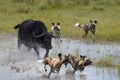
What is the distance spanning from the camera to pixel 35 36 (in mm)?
12797

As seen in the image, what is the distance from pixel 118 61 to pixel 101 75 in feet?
5.27

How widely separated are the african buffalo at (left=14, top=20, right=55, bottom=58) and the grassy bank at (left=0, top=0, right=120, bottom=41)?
11.1 ft

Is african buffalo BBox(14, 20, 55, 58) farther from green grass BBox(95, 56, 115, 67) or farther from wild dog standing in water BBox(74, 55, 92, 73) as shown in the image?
wild dog standing in water BBox(74, 55, 92, 73)

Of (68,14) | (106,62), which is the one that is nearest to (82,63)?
(106,62)

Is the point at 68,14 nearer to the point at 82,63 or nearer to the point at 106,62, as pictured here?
the point at 106,62

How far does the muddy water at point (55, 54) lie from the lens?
1051 cm

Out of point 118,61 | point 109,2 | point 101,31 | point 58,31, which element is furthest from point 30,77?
point 109,2

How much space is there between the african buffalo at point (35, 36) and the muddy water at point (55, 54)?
0.32 metres

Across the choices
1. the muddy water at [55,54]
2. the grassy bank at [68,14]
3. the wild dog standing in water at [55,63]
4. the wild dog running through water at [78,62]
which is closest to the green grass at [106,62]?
the muddy water at [55,54]

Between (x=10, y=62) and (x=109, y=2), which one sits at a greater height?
(x=10, y=62)

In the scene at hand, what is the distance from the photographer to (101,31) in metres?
17.2

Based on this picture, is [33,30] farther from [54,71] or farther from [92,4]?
[92,4]

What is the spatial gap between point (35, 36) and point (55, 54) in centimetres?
80

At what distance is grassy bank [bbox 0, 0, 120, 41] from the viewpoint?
57.0ft
